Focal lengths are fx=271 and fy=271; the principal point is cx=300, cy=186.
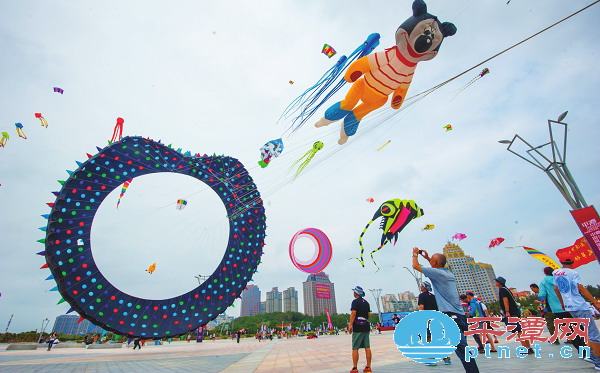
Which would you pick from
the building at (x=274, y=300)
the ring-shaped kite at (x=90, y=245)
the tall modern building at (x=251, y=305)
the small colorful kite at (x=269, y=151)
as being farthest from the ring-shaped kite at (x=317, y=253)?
the tall modern building at (x=251, y=305)

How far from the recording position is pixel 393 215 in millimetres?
16641

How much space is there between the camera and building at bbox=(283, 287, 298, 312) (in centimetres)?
11156

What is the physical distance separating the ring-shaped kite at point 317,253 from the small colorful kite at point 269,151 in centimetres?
503

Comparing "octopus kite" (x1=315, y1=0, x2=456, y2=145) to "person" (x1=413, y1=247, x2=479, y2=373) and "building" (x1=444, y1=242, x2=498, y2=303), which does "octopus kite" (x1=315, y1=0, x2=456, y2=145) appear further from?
"building" (x1=444, y1=242, x2=498, y2=303)

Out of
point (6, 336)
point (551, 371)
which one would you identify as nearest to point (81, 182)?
point (551, 371)

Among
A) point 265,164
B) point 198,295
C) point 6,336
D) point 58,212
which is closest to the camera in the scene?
point 58,212

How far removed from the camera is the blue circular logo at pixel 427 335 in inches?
144

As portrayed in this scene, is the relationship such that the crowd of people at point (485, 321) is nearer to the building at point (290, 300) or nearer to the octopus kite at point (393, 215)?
the octopus kite at point (393, 215)

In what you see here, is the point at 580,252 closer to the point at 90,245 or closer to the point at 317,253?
the point at 317,253

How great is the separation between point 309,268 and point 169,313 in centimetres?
632

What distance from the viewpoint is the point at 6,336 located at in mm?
30297

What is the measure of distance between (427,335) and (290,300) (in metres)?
117

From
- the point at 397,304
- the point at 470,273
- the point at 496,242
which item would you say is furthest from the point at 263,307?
the point at 496,242

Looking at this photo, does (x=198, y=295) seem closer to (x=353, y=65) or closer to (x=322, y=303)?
(x=353, y=65)
